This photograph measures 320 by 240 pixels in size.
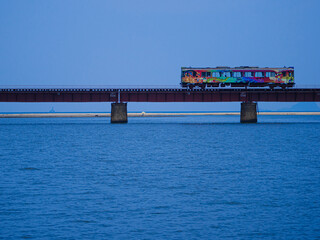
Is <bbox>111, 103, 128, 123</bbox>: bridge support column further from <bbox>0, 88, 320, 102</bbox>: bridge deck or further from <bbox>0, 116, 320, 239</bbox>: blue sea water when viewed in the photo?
<bbox>0, 116, 320, 239</bbox>: blue sea water

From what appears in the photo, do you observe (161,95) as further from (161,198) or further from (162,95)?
(161,198)

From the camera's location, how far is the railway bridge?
83.3m

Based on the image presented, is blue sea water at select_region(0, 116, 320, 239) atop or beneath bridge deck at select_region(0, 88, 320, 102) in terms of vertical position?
beneath

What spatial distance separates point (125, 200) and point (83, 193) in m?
2.71

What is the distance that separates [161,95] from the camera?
8462 centimetres

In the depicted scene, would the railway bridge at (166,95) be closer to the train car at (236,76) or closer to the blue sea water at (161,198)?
the train car at (236,76)

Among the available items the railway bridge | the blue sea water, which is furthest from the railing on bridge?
the blue sea water

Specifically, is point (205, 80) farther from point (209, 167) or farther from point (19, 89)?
point (209, 167)

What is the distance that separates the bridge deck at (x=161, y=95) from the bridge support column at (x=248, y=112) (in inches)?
57.8

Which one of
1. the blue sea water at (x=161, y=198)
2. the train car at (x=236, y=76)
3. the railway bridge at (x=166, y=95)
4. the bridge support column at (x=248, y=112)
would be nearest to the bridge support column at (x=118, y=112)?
the railway bridge at (x=166, y=95)

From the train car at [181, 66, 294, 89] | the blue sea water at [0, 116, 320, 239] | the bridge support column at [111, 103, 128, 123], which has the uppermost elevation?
the train car at [181, 66, 294, 89]

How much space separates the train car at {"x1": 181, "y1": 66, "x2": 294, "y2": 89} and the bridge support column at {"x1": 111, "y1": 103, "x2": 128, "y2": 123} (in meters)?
13.8

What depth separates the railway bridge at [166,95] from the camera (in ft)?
273

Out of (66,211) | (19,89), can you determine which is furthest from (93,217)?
(19,89)
